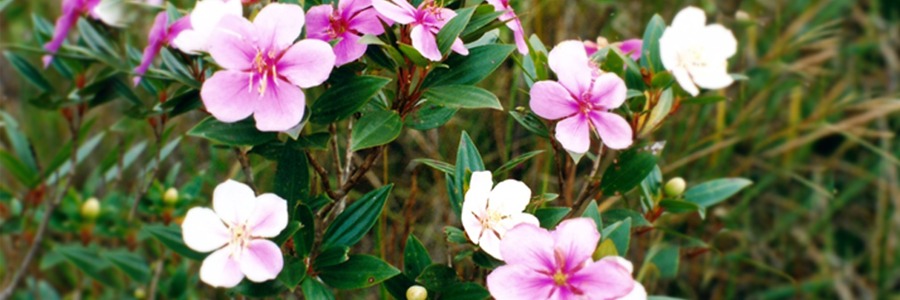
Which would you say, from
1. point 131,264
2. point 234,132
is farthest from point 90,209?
point 234,132

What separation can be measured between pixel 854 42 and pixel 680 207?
1.55 m

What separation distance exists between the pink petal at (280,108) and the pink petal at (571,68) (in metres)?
0.24

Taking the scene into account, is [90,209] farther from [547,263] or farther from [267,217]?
[547,263]

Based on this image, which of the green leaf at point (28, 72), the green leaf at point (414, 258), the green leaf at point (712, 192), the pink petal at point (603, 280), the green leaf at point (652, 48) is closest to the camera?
the pink petal at point (603, 280)

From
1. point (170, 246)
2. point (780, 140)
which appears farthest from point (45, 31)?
point (780, 140)

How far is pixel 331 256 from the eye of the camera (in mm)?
899

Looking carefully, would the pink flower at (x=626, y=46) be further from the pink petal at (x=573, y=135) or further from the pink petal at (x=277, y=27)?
the pink petal at (x=277, y=27)

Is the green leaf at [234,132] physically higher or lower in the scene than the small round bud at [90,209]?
higher

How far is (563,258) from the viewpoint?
0.76 m

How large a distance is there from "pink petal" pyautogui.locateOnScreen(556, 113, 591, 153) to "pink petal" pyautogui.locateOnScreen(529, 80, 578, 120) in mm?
10

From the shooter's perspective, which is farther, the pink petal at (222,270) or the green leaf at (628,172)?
the green leaf at (628,172)

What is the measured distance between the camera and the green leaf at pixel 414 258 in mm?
930

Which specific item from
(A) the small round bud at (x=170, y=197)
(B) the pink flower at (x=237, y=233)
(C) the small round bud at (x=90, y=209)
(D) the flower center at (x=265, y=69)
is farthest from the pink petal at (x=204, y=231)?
(C) the small round bud at (x=90, y=209)

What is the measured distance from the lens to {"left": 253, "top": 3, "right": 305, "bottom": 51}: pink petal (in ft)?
2.59
